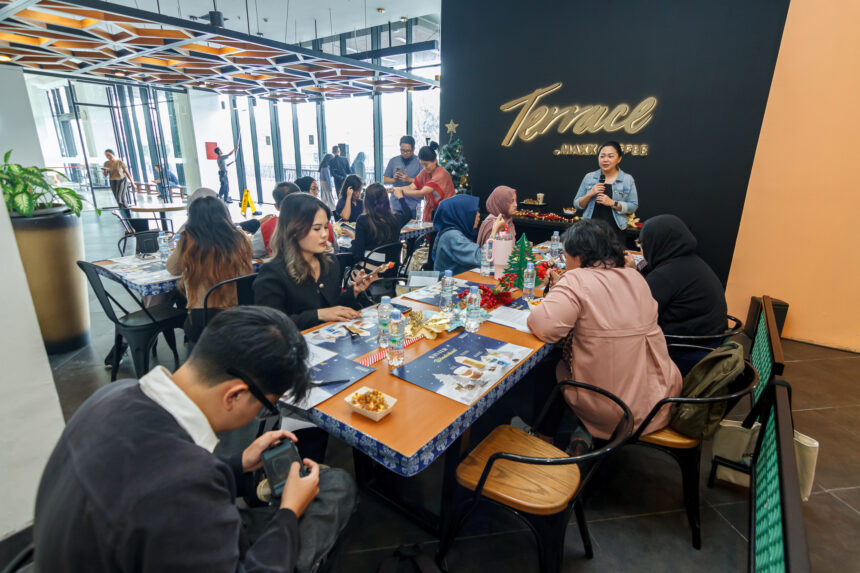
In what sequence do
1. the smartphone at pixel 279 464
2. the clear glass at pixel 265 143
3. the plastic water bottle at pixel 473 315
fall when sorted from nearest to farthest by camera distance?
the smartphone at pixel 279 464, the plastic water bottle at pixel 473 315, the clear glass at pixel 265 143

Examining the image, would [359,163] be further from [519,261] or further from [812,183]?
[812,183]

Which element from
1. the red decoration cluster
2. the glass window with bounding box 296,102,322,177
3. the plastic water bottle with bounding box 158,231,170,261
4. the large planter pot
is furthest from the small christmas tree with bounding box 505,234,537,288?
the glass window with bounding box 296,102,322,177

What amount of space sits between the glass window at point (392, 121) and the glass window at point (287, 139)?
12.5 feet

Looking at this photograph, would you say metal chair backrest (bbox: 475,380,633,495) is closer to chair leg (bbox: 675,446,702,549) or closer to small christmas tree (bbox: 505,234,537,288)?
chair leg (bbox: 675,446,702,549)

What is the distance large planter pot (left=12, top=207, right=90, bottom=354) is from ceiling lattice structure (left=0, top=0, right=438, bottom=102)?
2206 millimetres

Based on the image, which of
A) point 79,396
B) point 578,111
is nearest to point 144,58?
point 79,396

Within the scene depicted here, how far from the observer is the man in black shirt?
29.8 inches

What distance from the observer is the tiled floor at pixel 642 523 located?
195 centimetres

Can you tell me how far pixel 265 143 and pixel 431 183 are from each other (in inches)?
414

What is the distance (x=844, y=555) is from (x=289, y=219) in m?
3.31

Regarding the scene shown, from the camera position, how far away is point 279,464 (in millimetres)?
1270

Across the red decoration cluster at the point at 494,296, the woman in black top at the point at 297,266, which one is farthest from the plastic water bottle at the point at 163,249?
the red decoration cluster at the point at 494,296

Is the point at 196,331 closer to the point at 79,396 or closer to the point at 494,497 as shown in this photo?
the point at 79,396

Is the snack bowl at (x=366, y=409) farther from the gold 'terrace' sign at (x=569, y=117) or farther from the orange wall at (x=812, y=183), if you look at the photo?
the gold 'terrace' sign at (x=569, y=117)
